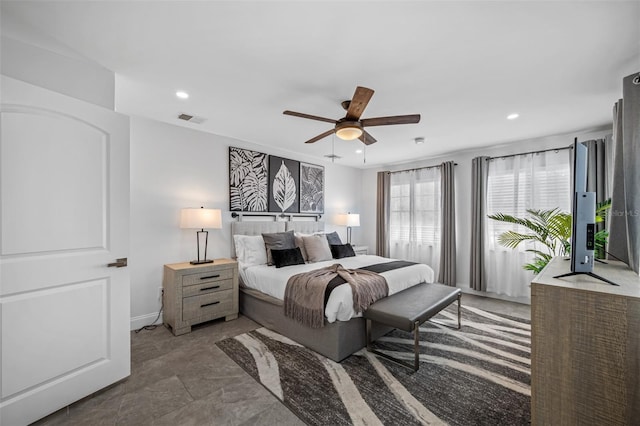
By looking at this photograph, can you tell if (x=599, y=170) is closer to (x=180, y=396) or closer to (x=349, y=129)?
(x=349, y=129)

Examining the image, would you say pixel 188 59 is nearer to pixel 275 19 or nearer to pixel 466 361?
pixel 275 19

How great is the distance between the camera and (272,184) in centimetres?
455

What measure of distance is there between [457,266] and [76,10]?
18.6 feet

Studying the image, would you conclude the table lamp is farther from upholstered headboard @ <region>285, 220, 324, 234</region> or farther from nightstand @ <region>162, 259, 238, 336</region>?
upholstered headboard @ <region>285, 220, 324, 234</region>

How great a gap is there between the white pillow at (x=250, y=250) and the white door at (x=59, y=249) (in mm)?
1679

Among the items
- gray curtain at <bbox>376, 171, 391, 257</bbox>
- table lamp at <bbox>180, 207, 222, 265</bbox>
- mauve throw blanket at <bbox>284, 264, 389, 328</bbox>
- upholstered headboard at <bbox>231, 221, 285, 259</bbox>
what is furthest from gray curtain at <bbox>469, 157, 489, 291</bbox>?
table lamp at <bbox>180, 207, 222, 265</bbox>

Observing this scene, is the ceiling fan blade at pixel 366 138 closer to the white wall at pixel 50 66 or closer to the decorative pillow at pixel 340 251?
the decorative pillow at pixel 340 251

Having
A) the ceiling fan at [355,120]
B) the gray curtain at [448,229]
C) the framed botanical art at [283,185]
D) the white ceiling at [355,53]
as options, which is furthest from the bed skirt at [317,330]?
the gray curtain at [448,229]

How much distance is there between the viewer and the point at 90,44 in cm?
186

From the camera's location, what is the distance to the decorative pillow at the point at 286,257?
3.53m

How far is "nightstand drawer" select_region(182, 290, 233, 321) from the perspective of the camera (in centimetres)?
306

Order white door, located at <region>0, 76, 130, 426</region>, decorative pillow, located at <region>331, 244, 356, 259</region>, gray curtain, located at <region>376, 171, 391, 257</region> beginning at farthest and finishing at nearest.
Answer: gray curtain, located at <region>376, 171, 391, 257</region> < decorative pillow, located at <region>331, 244, 356, 259</region> < white door, located at <region>0, 76, 130, 426</region>

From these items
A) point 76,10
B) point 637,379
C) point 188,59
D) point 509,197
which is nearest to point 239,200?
point 188,59

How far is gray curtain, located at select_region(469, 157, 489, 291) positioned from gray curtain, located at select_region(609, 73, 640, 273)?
2267 millimetres
